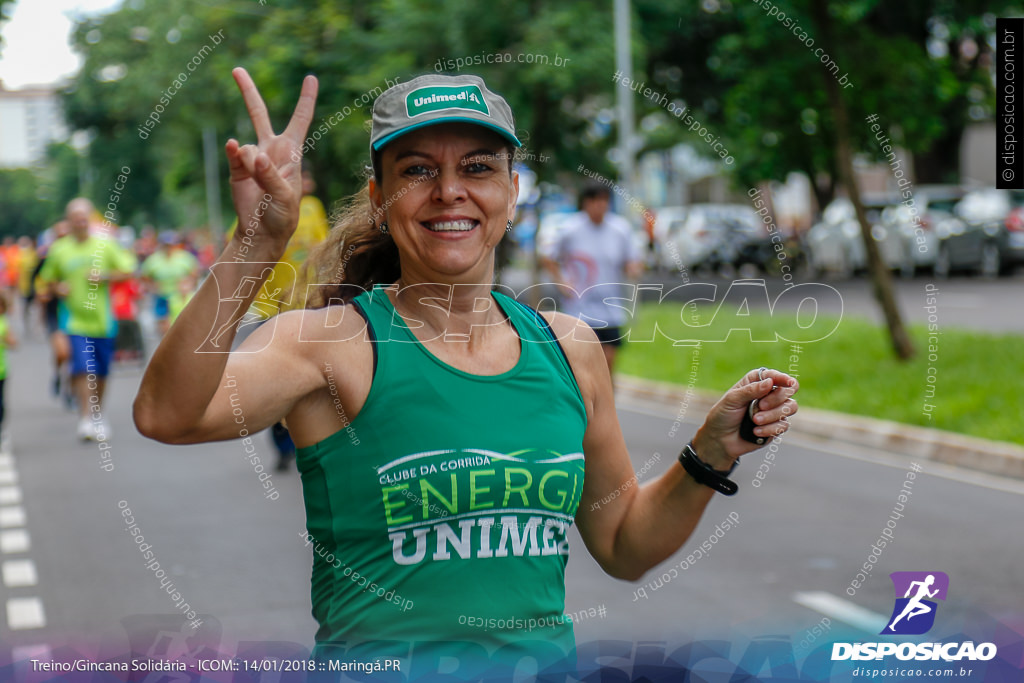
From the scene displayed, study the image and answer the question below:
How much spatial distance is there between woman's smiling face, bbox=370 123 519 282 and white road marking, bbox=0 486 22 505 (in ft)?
23.1

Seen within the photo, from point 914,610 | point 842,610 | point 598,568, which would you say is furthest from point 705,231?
point 914,610

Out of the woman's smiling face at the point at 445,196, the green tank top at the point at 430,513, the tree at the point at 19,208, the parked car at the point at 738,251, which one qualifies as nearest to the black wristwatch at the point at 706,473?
the green tank top at the point at 430,513

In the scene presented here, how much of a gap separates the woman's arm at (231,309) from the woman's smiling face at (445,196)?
8.6 inches

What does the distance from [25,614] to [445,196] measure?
431cm

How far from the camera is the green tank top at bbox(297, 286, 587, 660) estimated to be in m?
1.83

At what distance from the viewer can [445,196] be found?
192 centimetres

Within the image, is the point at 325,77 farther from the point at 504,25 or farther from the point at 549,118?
the point at 549,118

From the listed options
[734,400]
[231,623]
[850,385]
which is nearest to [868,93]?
[850,385]

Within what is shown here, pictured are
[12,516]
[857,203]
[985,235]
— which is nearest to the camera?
[12,516]

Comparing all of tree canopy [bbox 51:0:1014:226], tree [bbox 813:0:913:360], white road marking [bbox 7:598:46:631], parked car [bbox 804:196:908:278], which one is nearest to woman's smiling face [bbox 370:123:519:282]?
white road marking [bbox 7:598:46:631]

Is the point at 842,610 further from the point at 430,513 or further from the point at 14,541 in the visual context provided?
the point at 14,541

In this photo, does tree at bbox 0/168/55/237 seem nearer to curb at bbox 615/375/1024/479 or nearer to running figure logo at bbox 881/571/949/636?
curb at bbox 615/375/1024/479

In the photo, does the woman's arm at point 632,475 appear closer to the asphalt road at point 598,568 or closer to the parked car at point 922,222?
the asphalt road at point 598,568

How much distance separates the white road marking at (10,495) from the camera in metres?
8.30
